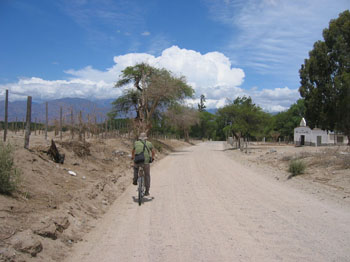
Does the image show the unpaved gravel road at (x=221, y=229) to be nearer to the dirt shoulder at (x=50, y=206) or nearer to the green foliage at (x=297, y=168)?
the dirt shoulder at (x=50, y=206)

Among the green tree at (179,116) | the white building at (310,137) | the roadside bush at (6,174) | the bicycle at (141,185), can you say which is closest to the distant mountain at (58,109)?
the bicycle at (141,185)

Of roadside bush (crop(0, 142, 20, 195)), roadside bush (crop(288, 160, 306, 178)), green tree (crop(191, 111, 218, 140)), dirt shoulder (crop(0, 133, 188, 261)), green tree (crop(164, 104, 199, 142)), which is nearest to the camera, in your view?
dirt shoulder (crop(0, 133, 188, 261))

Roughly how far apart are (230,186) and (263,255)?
7.18 metres

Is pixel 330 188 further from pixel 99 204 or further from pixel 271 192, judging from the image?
pixel 99 204

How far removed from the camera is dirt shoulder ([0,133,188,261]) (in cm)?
486

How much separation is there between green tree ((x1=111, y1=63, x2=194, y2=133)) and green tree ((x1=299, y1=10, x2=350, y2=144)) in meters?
14.2

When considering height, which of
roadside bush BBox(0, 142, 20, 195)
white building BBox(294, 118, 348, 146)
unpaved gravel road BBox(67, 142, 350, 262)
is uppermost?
white building BBox(294, 118, 348, 146)

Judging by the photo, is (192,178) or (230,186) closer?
(230,186)

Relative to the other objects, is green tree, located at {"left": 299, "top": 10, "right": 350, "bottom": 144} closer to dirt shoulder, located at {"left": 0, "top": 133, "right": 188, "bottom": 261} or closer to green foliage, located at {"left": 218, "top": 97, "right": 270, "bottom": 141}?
green foliage, located at {"left": 218, "top": 97, "right": 270, "bottom": 141}

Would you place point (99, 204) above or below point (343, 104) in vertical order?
below

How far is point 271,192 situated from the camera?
10.8 m

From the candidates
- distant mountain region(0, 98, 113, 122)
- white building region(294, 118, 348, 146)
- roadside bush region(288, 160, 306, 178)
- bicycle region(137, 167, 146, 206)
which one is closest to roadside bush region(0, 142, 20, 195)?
bicycle region(137, 167, 146, 206)

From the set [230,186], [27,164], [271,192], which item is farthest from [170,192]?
[27,164]

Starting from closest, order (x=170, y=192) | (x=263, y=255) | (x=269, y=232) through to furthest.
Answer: (x=263, y=255), (x=269, y=232), (x=170, y=192)
